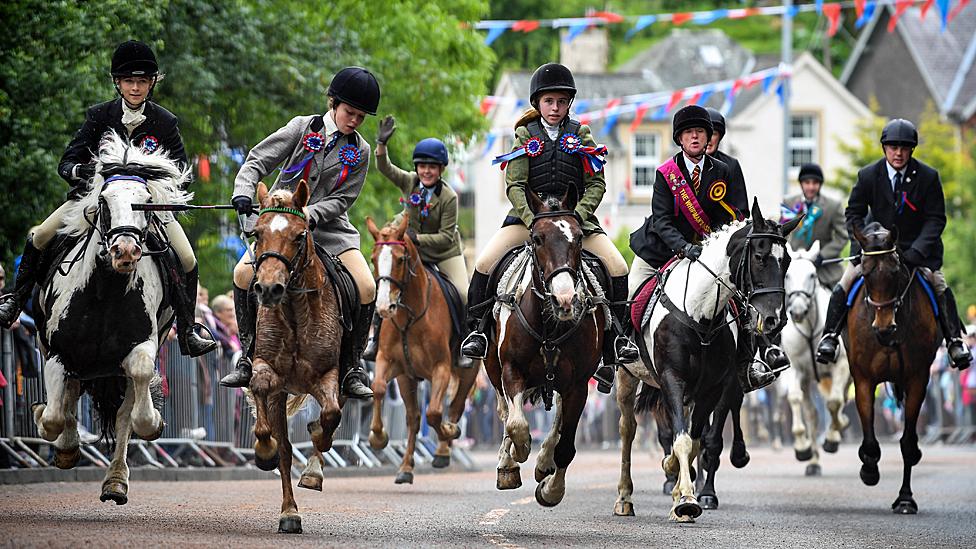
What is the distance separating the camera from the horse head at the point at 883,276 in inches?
634

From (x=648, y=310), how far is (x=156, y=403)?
13.4ft

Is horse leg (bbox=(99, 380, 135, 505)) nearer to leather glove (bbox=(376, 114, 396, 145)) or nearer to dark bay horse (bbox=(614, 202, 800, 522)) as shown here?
dark bay horse (bbox=(614, 202, 800, 522))

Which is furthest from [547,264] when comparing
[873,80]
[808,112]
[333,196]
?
[873,80]

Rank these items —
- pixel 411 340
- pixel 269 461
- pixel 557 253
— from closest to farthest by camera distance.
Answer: pixel 269 461 < pixel 557 253 < pixel 411 340

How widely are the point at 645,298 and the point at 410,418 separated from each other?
5.45 m

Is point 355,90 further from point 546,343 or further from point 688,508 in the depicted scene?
point 688,508

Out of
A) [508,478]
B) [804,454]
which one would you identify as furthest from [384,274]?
[804,454]

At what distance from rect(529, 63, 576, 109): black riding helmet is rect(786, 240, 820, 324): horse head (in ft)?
26.6

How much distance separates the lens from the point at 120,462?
12.6 meters

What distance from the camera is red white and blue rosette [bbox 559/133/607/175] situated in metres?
14.0

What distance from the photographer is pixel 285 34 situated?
2839cm

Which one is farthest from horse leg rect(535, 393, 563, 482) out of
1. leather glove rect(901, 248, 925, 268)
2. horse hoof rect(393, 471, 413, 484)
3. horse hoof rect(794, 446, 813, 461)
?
horse hoof rect(794, 446, 813, 461)

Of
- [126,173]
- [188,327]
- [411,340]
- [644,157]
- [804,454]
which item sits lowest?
[804,454]

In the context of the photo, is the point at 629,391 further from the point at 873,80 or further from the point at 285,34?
the point at 873,80
